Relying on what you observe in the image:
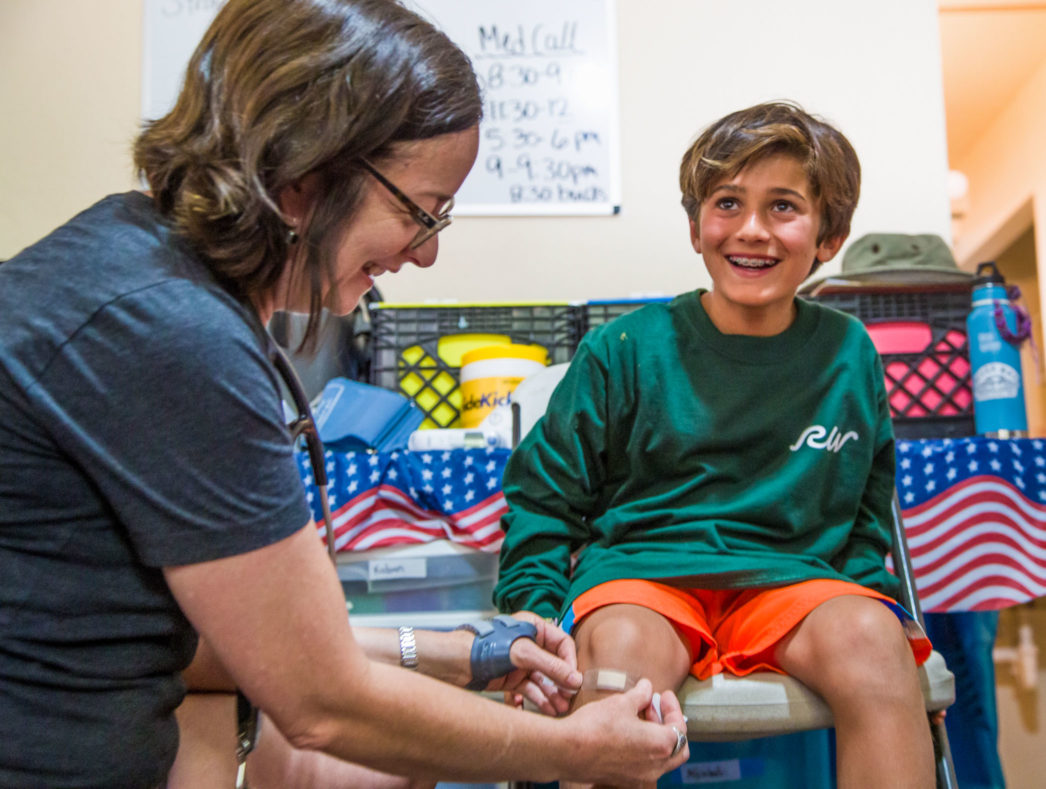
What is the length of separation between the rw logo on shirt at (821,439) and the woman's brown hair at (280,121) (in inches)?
25.6

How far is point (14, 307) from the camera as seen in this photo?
536 mm

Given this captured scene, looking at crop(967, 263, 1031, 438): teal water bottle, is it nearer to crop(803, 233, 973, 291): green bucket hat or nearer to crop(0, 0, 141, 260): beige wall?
crop(803, 233, 973, 291): green bucket hat

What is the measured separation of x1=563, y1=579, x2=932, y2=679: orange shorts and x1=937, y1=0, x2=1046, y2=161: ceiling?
2.49 metres

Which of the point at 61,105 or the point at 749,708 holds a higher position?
the point at 61,105

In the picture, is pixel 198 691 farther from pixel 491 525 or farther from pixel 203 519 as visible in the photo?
pixel 491 525

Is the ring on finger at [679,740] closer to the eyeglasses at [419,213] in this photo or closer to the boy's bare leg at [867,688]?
the boy's bare leg at [867,688]

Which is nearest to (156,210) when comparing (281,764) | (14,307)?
(14,307)

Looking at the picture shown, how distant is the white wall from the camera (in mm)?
1986

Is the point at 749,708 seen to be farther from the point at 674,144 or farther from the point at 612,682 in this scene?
the point at 674,144

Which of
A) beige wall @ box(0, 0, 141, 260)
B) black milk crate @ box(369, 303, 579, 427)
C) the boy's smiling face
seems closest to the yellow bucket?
black milk crate @ box(369, 303, 579, 427)

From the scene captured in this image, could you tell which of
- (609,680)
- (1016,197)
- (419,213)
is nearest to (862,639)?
(609,680)

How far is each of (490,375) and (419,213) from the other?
0.79 meters

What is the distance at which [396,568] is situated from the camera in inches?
53.5

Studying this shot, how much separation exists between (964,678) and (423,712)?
1238 mm
